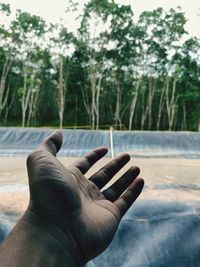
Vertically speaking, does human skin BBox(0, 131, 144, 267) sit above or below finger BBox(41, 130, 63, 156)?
below

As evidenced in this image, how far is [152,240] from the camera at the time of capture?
1635mm

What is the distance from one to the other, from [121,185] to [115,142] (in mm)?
5011

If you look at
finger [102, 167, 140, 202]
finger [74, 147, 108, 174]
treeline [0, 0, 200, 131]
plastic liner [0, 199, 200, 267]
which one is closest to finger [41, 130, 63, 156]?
finger [74, 147, 108, 174]

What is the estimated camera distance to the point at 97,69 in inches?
Answer: 822

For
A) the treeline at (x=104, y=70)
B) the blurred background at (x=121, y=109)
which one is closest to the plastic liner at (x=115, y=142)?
the blurred background at (x=121, y=109)

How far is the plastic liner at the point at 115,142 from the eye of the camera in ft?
20.9

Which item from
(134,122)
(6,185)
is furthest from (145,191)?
(134,122)

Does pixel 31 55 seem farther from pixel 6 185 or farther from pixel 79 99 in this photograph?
pixel 6 185

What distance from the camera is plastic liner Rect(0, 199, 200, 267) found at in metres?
1.56

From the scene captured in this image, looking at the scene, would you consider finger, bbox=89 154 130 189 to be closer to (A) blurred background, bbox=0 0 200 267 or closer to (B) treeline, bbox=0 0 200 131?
(A) blurred background, bbox=0 0 200 267

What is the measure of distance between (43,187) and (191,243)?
3.05ft

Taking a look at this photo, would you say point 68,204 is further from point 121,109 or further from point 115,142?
point 121,109

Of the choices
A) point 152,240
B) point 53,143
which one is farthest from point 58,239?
point 152,240

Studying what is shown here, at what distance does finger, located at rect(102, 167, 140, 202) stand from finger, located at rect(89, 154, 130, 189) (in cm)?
5
